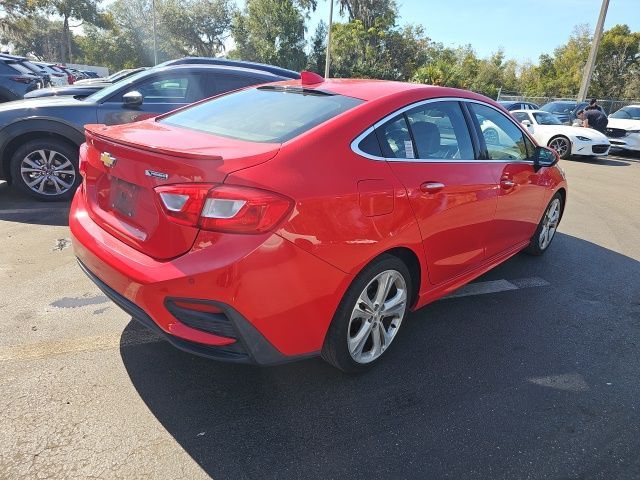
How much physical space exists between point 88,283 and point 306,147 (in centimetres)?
240

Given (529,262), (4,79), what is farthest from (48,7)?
(529,262)

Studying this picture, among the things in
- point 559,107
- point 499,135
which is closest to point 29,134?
point 499,135

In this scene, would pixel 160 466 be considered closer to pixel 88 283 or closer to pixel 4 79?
pixel 88 283

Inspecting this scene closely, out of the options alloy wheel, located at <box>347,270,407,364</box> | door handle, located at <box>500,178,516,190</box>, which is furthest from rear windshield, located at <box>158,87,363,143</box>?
door handle, located at <box>500,178,516,190</box>

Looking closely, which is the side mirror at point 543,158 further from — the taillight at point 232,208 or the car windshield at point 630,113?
the car windshield at point 630,113

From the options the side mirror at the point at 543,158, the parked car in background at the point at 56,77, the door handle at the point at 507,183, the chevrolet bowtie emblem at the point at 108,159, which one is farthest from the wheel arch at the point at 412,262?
the parked car in background at the point at 56,77

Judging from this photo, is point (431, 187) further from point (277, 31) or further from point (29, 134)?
point (277, 31)

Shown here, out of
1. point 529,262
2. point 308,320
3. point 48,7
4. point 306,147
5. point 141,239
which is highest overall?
point 48,7

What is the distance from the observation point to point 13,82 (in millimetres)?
10320

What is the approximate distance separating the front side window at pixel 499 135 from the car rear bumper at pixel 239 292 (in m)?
1.93

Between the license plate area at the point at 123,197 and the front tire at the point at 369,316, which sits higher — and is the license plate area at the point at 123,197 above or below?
above

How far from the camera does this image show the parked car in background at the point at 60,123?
17.5 feet

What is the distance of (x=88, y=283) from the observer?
3.67 meters

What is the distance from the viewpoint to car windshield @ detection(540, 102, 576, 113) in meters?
17.1
